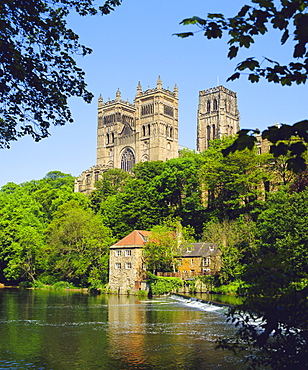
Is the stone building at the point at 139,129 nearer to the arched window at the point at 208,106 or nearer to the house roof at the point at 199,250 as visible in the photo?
the arched window at the point at 208,106

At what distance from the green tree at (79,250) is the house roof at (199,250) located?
33.3 feet

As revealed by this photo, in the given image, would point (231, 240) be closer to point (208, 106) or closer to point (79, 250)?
point (79, 250)

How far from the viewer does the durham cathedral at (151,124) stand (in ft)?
429

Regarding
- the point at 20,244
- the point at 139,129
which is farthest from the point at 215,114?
the point at 20,244

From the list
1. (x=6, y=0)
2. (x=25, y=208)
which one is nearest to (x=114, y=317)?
(x=6, y=0)

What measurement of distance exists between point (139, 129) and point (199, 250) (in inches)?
3432

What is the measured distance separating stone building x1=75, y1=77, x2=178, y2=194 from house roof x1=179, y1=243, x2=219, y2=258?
7453cm

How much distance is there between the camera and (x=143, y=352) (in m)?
18.2

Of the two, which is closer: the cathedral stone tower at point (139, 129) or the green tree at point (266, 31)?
the green tree at point (266, 31)

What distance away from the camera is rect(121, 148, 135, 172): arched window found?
13425 cm

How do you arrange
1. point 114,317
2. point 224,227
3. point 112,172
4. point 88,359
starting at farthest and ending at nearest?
point 112,172
point 224,227
point 114,317
point 88,359

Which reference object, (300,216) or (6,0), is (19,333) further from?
(300,216)

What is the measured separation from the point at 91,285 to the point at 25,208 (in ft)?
87.1

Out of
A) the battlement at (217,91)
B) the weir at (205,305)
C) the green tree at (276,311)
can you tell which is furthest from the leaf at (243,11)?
the battlement at (217,91)
